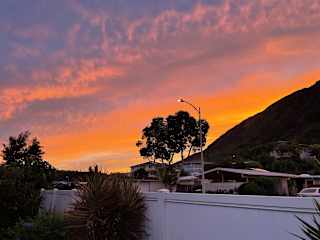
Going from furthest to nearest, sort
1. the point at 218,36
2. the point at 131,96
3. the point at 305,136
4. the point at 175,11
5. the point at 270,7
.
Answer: the point at 305,136 < the point at 131,96 < the point at 218,36 < the point at 175,11 < the point at 270,7

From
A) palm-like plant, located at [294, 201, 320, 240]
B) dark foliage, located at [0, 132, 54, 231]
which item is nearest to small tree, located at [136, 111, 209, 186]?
dark foliage, located at [0, 132, 54, 231]

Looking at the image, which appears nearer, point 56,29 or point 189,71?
point 56,29

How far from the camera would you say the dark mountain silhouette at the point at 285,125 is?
118m

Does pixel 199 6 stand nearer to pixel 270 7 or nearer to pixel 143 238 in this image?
pixel 270 7

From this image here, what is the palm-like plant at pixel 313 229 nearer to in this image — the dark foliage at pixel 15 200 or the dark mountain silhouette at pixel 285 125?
the dark foliage at pixel 15 200

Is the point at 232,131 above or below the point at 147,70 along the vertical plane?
above

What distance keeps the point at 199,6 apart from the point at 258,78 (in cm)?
685

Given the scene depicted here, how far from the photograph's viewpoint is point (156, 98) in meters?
24.9

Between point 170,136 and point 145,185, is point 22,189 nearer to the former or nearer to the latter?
point 145,185

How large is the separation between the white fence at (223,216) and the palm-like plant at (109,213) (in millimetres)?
294

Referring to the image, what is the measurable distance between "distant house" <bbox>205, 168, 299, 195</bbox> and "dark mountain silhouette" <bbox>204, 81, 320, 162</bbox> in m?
59.0

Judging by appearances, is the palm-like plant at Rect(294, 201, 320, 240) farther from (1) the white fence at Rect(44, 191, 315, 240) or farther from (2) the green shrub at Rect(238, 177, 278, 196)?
(2) the green shrub at Rect(238, 177, 278, 196)

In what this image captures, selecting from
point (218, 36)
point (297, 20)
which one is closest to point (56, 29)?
point (218, 36)

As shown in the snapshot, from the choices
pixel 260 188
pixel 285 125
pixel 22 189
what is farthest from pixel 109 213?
pixel 285 125
